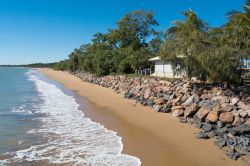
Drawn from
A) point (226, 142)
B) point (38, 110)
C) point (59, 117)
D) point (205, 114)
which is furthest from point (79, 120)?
point (226, 142)

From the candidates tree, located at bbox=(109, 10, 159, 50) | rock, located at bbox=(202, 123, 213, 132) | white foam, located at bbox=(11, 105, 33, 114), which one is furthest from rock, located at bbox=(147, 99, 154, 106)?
tree, located at bbox=(109, 10, 159, 50)

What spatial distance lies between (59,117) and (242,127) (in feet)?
36.3

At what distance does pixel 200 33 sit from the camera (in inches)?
965

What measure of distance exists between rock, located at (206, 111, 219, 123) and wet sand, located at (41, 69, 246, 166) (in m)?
0.91

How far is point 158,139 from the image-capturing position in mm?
14281

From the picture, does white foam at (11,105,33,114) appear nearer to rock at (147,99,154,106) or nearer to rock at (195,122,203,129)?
rock at (147,99,154,106)

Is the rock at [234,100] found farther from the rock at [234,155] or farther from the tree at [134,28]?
the tree at [134,28]

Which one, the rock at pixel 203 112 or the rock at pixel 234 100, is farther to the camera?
the rock at pixel 234 100

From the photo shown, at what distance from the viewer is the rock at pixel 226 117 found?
1510 centimetres

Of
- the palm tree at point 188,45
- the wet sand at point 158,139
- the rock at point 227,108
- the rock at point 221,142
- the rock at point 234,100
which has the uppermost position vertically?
the palm tree at point 188,45

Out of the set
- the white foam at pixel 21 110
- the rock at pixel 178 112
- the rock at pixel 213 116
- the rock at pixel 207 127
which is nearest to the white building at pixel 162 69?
the rock at pixel 178 112

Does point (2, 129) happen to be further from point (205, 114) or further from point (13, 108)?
point (205, 114)

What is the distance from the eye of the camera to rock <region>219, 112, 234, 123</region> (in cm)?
1510

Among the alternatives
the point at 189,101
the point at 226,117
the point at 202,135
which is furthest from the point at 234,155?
the point at 189,101
